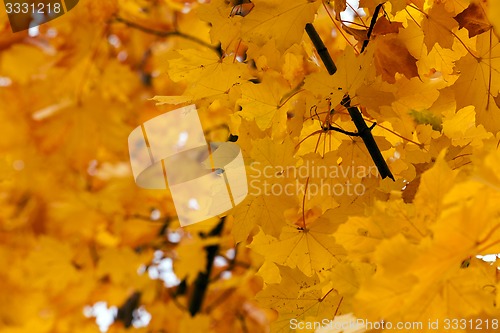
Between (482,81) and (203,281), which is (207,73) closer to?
(482,81)

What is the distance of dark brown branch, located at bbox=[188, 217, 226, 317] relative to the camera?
1809 millimetres

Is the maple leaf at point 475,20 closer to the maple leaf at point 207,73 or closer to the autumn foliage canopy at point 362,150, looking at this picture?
the autumn foliage canopy at point 362,150

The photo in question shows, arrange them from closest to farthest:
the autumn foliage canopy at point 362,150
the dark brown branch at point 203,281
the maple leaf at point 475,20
A: the autumn foliage canopy at point 362,150 < the maple leaf at point 475,20 < the dark brown branch at point 203,281

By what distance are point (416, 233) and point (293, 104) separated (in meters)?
0.32

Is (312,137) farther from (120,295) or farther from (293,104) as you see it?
(120,295)

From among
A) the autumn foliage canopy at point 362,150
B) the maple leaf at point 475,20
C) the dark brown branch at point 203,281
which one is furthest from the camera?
the dark brown branch at point 203,281

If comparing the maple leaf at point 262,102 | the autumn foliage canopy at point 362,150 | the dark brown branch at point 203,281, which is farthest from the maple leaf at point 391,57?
the dark brown branch at point 203,281

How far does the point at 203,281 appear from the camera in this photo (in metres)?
1.85

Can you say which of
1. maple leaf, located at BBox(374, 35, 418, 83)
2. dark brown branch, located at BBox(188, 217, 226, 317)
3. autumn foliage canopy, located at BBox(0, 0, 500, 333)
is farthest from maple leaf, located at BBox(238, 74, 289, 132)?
dark brown branch, located at BBox(188, 217, 226, 317)

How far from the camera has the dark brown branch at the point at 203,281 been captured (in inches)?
71.2

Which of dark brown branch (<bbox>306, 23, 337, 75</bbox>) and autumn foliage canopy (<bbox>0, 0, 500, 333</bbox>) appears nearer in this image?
autumn foliage canopy (<bbox>0, 0, 500, 333</bbox>)

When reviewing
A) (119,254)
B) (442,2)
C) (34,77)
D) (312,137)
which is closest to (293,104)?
(312,137)

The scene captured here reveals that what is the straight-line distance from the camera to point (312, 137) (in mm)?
685

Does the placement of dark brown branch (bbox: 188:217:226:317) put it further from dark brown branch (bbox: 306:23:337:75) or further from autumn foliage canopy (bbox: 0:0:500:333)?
dark brown branch (bbox: 306:23:337:75)
